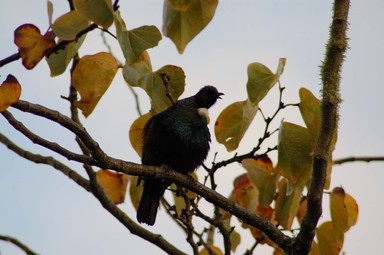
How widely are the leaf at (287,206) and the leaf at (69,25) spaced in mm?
1515

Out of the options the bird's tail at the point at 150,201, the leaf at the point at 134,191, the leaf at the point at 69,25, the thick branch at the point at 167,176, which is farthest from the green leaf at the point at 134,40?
the bird's tail at the point at 150,201

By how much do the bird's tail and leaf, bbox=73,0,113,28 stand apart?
2678mm

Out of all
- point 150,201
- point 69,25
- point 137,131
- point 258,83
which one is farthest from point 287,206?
point 150,201

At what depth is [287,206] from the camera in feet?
11.6

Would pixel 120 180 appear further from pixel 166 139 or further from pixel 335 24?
pixel 335 24

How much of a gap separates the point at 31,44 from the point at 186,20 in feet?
2.18

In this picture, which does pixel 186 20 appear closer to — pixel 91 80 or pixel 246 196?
pixel 91 80

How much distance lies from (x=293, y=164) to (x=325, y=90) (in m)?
0.57

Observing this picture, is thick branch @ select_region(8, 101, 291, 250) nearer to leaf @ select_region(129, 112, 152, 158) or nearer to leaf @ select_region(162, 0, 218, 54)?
leaf @ select_region(129, 112, 152, 158)

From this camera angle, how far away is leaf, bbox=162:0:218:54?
7.30 feet

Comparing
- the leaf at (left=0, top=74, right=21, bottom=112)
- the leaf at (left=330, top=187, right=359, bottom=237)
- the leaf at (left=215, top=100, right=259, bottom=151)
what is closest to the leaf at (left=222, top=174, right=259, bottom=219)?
the leaf at (left=215, top=100, right=259, bottom=151)

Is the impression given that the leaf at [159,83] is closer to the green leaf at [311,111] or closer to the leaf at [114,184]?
the green leaf at [311,111]

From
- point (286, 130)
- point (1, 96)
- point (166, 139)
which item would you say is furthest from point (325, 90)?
point (166, 139)

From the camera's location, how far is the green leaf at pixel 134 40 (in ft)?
8.50
